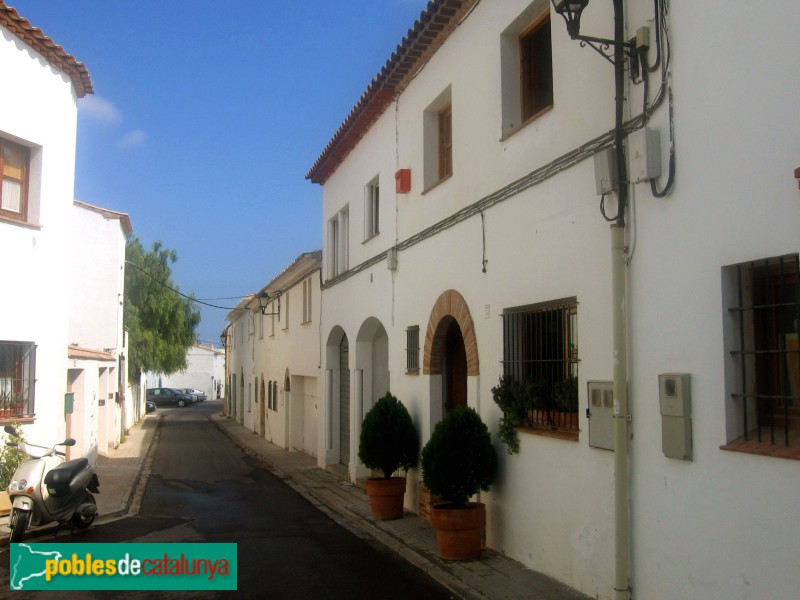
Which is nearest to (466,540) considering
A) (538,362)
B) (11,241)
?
(538,362)

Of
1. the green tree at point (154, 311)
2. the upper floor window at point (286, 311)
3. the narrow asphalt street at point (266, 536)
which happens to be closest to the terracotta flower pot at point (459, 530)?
the narrow asphalt street at point (266, 536)

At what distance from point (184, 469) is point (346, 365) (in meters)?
5.32

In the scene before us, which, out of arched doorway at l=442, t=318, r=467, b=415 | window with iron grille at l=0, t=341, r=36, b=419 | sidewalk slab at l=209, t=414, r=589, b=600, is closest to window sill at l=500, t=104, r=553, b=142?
arched doorway at l=442, t=318, r=467, b=415

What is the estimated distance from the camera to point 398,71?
1134cm

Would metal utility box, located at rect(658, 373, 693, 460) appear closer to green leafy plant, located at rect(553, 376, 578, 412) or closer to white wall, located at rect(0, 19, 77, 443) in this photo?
green leafy plant, located at rect(553, 376, 578, 412)

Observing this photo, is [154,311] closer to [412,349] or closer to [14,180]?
[14,180]

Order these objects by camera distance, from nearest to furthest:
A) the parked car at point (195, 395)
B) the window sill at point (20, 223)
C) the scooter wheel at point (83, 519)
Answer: the scooter wheel at point (83, 519), the window sill at point (20, 223), the parked car at point (195, 395)

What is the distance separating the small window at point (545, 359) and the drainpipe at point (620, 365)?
88cm

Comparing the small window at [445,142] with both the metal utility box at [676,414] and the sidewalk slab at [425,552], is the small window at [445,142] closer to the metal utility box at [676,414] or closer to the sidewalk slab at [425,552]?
the sidewalk slab at [425,552]

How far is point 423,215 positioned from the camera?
10.8 metres

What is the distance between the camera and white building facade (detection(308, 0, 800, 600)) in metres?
4.63

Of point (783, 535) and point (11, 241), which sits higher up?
point (11, 241)

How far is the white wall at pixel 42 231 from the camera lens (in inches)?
449

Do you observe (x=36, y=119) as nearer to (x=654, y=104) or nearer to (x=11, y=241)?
(x=11, y=241)
